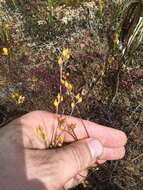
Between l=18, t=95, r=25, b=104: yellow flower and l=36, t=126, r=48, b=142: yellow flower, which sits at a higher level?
l=36, t=126, r=48, b=142: yellow flower

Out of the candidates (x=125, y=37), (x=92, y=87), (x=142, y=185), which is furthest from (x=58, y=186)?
(x=125, y=37)

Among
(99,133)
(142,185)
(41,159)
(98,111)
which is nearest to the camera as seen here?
(41,159)

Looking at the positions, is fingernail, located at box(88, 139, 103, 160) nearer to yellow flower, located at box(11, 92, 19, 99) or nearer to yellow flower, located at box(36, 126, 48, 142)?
yellow flower, located at box(36, 126, 48, 142)

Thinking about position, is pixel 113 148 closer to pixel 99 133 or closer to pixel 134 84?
pixel 99 133

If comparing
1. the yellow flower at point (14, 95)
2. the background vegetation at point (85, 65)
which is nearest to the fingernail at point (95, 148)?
the background vegetation at point (85, 65)

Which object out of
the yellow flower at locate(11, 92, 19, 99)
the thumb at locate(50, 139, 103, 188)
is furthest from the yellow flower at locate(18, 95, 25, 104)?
the thumb at locate(50, 139, 103, 188)

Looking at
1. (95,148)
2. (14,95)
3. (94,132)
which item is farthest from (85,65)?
(95,148)

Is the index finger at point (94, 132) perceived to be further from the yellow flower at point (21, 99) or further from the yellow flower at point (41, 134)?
the yellow flower at point (21, 99)

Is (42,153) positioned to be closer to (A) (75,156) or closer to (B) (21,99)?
(A) (75,156)
